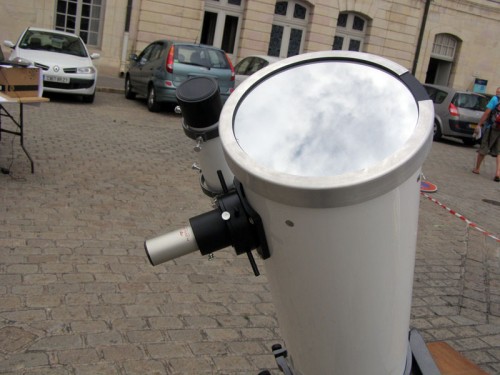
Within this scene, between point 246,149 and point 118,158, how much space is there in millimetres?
6735

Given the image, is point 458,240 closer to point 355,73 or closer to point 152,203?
point 152,203

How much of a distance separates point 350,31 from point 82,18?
37.1 feet

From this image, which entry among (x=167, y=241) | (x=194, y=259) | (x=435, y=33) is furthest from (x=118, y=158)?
(x=435, y=33)

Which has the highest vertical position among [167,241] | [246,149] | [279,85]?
[279,85]

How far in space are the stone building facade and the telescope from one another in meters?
18.4

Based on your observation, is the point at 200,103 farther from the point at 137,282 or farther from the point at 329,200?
the point at 137,282

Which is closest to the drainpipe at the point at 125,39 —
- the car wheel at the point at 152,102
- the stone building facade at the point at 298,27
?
the stone building facade at the point at 298,27

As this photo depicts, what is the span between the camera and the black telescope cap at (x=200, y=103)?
1.18 meters

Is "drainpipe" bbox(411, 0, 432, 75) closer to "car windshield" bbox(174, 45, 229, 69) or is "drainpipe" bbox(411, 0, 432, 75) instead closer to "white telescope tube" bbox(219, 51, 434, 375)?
"car windshield" bbox(174, 45, 229, 69)

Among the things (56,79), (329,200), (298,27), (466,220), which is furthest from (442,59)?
(329,200)

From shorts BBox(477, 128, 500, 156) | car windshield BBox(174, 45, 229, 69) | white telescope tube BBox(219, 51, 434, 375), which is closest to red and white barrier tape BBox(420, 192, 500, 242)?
shorts BBox(477, 128, 500, 156)

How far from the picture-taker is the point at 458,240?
6004 mm

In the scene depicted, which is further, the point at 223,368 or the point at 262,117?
the point at 223,368

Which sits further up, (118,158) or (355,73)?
(355,73)
